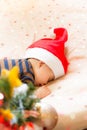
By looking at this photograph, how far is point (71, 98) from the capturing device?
0.98m

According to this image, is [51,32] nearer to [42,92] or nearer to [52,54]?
[52,54]

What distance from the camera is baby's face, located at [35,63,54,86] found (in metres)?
1.09

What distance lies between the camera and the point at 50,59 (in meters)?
1.12

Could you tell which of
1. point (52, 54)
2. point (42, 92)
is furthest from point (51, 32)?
point (42, 92)

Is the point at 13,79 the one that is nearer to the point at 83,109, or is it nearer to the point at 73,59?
the point at 83,109

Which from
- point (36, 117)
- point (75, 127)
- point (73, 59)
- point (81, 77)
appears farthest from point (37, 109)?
point (73, 59)

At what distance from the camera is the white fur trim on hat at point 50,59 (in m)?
1.11

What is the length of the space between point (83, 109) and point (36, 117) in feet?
0.66

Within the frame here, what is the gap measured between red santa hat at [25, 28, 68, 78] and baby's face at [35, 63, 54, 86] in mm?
16

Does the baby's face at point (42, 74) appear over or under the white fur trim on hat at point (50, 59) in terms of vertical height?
under

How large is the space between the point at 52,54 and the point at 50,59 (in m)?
0.02

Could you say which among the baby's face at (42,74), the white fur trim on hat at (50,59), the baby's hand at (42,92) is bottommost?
the baby's hand at (42,92)

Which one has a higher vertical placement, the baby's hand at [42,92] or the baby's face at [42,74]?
the baby's face at [42,74]

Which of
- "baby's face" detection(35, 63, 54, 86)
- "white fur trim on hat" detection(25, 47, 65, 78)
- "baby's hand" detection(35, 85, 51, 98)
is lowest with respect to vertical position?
"baby's hand" detection(35, 85, 51, 98)
